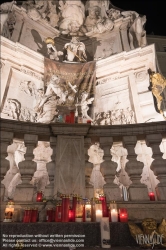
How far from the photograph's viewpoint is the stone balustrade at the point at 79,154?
376cm

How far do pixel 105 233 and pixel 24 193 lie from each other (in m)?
1.66

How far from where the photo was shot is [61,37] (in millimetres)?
11695

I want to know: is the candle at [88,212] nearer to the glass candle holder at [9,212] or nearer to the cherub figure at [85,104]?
the glass candle holder at [9,212]

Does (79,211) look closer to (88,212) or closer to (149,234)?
(88,212)

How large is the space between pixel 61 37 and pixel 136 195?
34.9 feet

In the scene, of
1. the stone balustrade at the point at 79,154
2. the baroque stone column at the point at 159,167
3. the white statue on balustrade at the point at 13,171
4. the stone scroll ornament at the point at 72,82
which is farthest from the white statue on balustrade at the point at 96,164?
the baroque stone column at the point at 159,167

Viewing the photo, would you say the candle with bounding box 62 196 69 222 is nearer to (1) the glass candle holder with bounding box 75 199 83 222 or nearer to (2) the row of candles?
(2) the row of candles

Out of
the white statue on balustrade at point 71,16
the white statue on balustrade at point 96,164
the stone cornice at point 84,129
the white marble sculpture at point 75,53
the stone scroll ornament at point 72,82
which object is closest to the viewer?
the stone cornice at point 84,129

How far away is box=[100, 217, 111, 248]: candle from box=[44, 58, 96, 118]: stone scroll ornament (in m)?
4.87

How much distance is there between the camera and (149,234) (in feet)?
9.34

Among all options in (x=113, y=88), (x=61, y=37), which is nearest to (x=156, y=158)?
(x=113, y=88)

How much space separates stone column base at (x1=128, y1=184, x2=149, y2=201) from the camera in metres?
3.67

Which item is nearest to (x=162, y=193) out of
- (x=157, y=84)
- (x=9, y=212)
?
(x=9, y=212)

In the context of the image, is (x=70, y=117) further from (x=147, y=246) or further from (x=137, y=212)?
(x=147, y=246)
